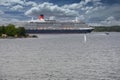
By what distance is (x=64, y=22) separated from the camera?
144500 millimetres

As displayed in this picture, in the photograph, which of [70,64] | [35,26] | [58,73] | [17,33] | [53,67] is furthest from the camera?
[35,26]

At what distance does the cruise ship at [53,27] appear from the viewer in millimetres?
137250

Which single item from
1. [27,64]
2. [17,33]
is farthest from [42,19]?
[27,64]

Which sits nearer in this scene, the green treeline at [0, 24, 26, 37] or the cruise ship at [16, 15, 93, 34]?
the green treeline at [0, 24, 26, 37]

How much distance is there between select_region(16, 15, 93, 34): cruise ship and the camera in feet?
450

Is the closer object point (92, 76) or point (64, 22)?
point (92, 76)

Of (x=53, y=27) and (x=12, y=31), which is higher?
(x=12, y=31)

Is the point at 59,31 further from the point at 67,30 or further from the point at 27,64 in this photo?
the point at 27,64

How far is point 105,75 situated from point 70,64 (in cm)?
581

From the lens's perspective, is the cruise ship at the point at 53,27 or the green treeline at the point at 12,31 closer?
the green treeline at the point at 12,31

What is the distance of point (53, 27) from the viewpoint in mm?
137750

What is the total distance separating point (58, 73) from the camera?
22078 mm

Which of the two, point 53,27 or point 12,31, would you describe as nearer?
point 12,31

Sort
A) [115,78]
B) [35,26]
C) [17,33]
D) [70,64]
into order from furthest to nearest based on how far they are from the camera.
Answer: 1. [35,26]
2. [17,33]
3. [70,64]
4. [115,78]
